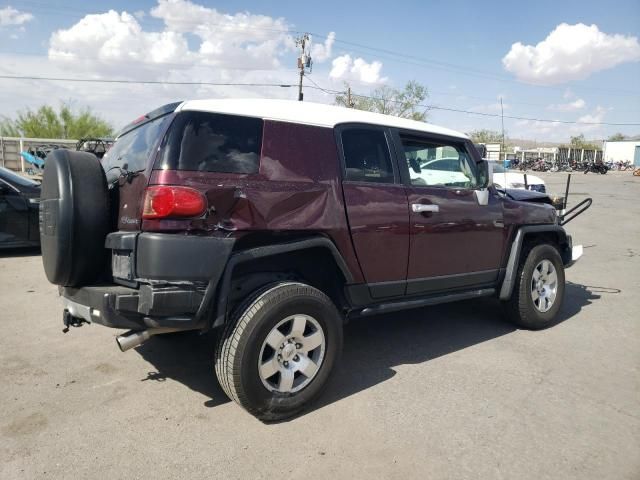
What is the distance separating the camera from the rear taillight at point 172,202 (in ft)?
8.99

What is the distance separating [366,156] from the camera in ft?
12.1

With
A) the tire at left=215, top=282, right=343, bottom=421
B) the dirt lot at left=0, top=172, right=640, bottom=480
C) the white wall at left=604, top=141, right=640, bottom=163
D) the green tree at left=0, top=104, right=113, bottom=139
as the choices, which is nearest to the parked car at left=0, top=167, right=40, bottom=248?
the dirt lot at left=0, top=172, right=640, bottom=480

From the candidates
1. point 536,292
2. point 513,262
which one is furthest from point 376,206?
point 536,292

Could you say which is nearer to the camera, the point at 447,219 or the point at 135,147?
the point at 135,147

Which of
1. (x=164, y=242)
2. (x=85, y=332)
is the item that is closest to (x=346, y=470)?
(x=164, y=242)

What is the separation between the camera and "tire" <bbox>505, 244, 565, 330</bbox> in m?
4.79

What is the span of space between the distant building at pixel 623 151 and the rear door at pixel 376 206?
3337 inches

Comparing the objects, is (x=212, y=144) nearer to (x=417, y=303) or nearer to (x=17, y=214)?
(x=417, y=303)

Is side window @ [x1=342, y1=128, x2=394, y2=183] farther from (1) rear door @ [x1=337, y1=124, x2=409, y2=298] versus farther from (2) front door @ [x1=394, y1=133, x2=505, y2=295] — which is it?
(2) front door @ [x1=394, y1=133, x2=505, y2=295]

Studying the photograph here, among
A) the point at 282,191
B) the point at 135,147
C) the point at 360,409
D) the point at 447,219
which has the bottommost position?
the point at 360,409

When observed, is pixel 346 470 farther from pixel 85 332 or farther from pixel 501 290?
pixel 85 332

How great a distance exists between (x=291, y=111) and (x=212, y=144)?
0.67 m

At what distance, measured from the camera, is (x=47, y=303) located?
5430mm

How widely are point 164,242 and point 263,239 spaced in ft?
2.11
